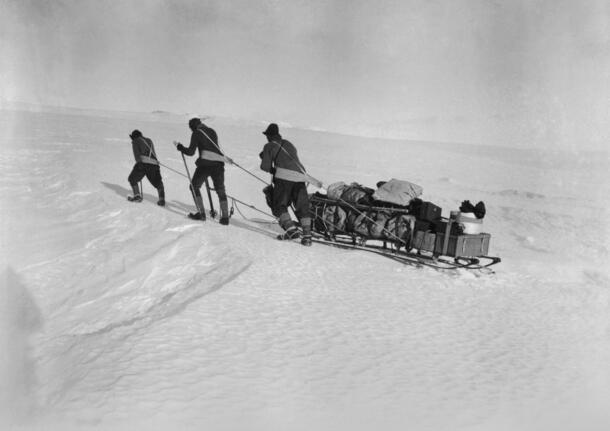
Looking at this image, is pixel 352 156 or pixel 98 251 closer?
pixel 98 251

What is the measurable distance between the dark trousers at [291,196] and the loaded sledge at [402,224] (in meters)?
0.30

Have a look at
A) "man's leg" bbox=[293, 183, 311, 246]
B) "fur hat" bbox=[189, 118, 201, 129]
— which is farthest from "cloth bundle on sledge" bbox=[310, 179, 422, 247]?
"fur hat" bbox=[189, 118, 201, 129]

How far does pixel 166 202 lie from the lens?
10102 mm

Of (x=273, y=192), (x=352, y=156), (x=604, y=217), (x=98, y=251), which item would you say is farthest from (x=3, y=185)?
(x=352, y=156)

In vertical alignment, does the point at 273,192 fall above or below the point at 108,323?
above

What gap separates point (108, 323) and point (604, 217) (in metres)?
13.8

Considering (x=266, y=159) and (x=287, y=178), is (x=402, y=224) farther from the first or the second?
(x=266, y=159)

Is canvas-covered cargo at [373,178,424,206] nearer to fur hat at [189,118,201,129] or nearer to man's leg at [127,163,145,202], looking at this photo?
fur hat at [189,118,201,129]

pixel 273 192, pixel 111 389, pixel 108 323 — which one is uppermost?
pixel 273 192

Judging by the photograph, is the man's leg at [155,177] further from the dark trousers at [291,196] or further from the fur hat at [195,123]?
the dark trousers at [291,196]

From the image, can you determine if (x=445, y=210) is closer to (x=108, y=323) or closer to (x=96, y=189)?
(x=96, y=189)

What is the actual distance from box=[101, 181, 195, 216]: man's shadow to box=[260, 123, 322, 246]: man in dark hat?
7.96ft

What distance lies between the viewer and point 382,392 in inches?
129

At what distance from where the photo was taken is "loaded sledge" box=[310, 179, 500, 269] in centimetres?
623
